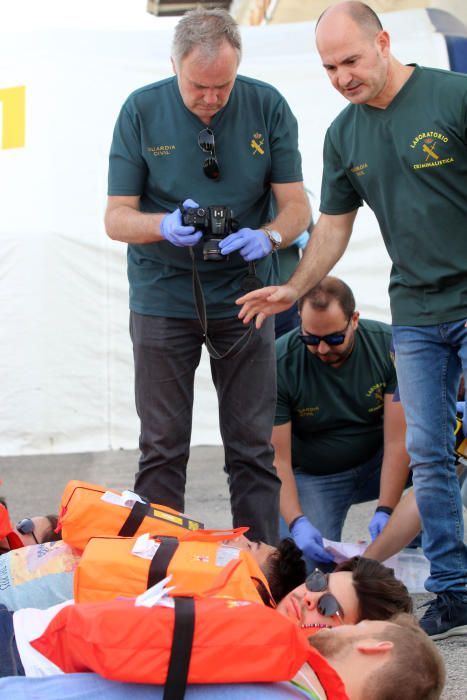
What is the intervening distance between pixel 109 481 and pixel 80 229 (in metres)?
1.92

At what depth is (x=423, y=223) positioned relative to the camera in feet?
9.41

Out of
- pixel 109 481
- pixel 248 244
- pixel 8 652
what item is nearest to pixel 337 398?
pixel 248 244

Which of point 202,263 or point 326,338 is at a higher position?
point 202,263

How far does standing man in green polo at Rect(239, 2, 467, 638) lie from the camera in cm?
282

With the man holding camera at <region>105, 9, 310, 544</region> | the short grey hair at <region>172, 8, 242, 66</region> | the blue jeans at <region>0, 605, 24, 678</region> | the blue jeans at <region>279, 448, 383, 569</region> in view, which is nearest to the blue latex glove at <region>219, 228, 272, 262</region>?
the man holding camera at <region>105, 9, 310, 544</region>

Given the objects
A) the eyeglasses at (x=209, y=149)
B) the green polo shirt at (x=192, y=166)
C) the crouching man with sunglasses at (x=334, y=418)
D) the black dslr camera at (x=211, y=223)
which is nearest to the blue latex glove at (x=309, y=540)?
the crouching man with sunglasses at (x=334, y=418)

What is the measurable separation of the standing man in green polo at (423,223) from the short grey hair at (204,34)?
0.35m

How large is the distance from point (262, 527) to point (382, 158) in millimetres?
1282

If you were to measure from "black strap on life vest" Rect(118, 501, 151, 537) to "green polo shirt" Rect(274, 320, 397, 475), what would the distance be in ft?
4.08

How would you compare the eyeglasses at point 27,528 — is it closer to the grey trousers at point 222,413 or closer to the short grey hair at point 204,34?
the grey trousers at point 222,413

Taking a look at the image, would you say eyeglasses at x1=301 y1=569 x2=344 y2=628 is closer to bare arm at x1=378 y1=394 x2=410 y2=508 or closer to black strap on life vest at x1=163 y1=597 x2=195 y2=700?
black strap on life vest at x1=163 y1=597 x2=195 y2=700

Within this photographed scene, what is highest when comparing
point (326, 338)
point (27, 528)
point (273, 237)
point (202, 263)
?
point (273, 237)

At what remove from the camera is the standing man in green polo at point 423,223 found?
9.24 feet

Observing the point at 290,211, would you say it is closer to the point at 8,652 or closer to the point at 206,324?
the point at 206,324
